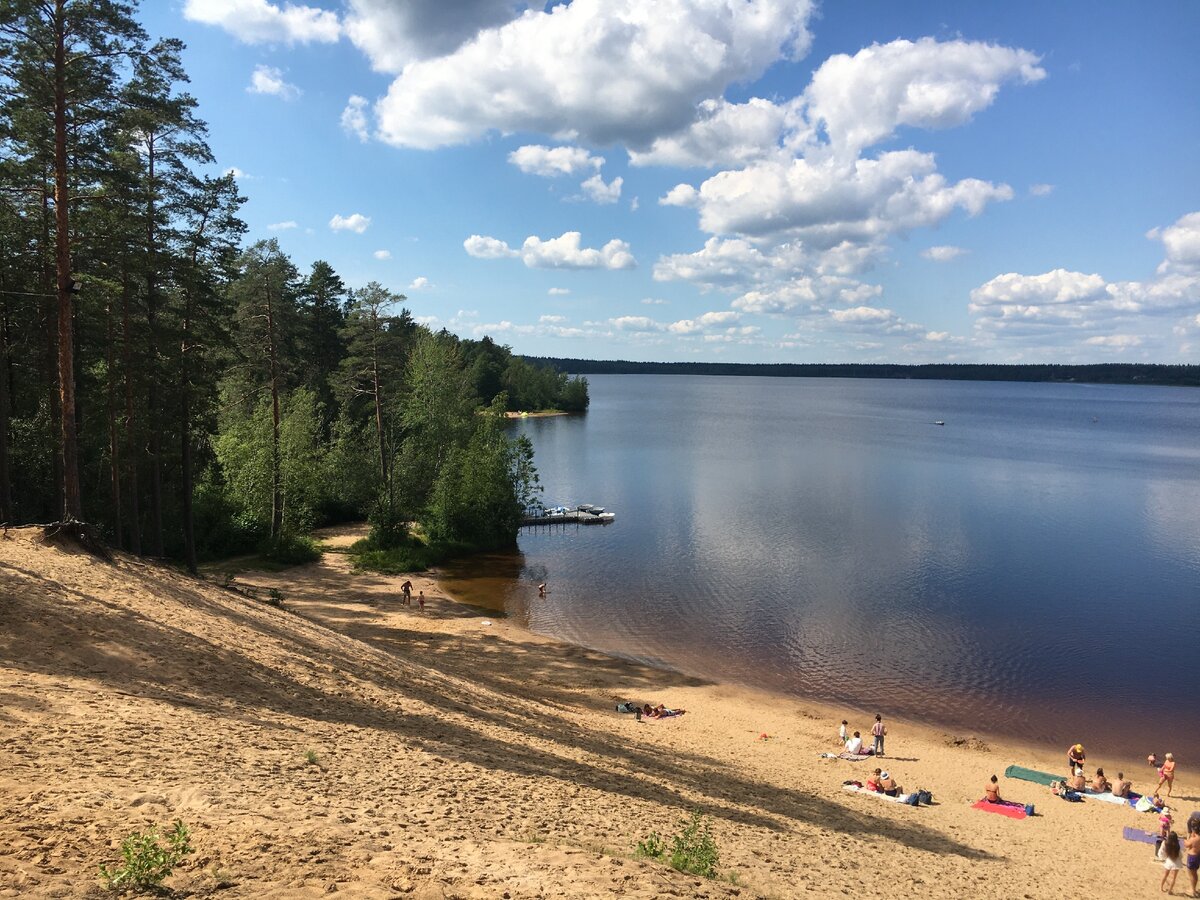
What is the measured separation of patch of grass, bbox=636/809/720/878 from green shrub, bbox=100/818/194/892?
5.25m

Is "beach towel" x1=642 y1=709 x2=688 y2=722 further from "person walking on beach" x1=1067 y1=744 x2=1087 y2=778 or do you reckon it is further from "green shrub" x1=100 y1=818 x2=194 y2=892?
"green shrub" x1=100 y1=818 x2=194 y2=892

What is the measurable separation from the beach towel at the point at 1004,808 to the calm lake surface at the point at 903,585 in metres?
6.07

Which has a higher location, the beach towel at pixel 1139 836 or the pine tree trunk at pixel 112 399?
the pine tree trunk at pixel 112 399

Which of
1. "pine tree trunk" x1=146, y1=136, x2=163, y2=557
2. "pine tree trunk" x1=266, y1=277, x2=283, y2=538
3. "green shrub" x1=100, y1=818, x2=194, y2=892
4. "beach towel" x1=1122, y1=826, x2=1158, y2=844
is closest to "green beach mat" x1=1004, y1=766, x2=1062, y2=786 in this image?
"beach towel" x1=1122, y1=826, x2=1158, y2=844

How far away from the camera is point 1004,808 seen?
1761 cm

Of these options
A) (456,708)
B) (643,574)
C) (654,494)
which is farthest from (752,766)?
(654,494)

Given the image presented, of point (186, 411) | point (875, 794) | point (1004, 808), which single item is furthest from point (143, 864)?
point (186, 411)

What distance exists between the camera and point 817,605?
115 ft

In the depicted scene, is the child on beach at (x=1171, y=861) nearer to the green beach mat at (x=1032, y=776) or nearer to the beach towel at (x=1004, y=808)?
the beach towel at (x=1004, y=808)

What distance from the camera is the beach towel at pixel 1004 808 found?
56.8ft

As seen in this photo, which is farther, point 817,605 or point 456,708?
point 817,605

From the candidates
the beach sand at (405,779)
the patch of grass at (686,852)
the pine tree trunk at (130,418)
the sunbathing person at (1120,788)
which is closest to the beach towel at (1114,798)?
the sunbathing person at (1120,788)

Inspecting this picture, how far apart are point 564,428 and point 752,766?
353 ft

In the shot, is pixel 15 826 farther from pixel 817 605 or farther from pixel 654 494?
pixel 654 494
